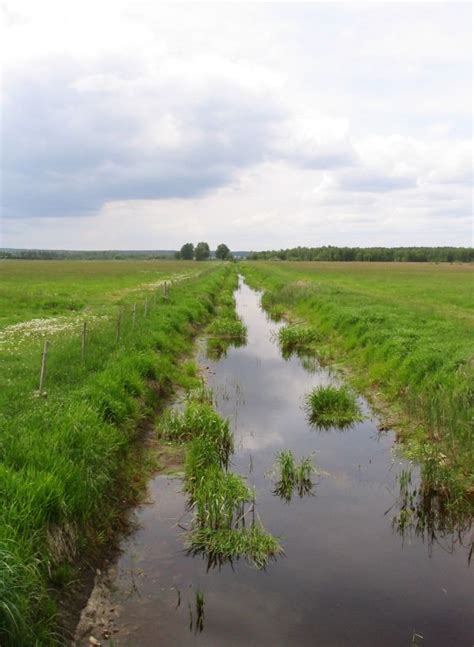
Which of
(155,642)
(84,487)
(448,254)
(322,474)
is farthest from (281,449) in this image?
(448,254)

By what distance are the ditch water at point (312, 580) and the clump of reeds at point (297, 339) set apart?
1219 cm

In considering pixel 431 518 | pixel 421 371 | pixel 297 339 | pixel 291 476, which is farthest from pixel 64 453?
pixel 297 339

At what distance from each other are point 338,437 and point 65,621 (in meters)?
7.86

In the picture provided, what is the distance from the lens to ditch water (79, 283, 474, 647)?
229 inches

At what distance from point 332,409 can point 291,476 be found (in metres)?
4.17

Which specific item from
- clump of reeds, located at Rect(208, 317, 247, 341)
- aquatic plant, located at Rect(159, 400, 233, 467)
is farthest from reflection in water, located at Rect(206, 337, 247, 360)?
aquatic plant, located at Rect(159, 400, 233, 467)

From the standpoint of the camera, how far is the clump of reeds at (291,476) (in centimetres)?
930

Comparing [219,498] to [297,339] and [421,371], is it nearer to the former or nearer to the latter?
[421,371]

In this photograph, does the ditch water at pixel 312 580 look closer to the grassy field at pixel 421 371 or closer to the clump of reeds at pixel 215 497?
the clump of reeds at pixel 215 497

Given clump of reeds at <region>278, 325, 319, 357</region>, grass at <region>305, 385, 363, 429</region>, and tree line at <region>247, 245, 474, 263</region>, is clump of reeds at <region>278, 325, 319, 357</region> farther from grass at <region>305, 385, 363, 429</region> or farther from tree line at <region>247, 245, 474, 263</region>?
tree line at <region>247, 245, 474, 263</region>

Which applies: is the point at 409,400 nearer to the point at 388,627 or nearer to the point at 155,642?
the point at 388,627

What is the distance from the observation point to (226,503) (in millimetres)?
8148

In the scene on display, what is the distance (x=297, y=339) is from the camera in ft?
76.7

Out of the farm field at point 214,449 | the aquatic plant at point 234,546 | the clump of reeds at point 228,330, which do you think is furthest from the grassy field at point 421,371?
the clump of reeds at point 228,330
